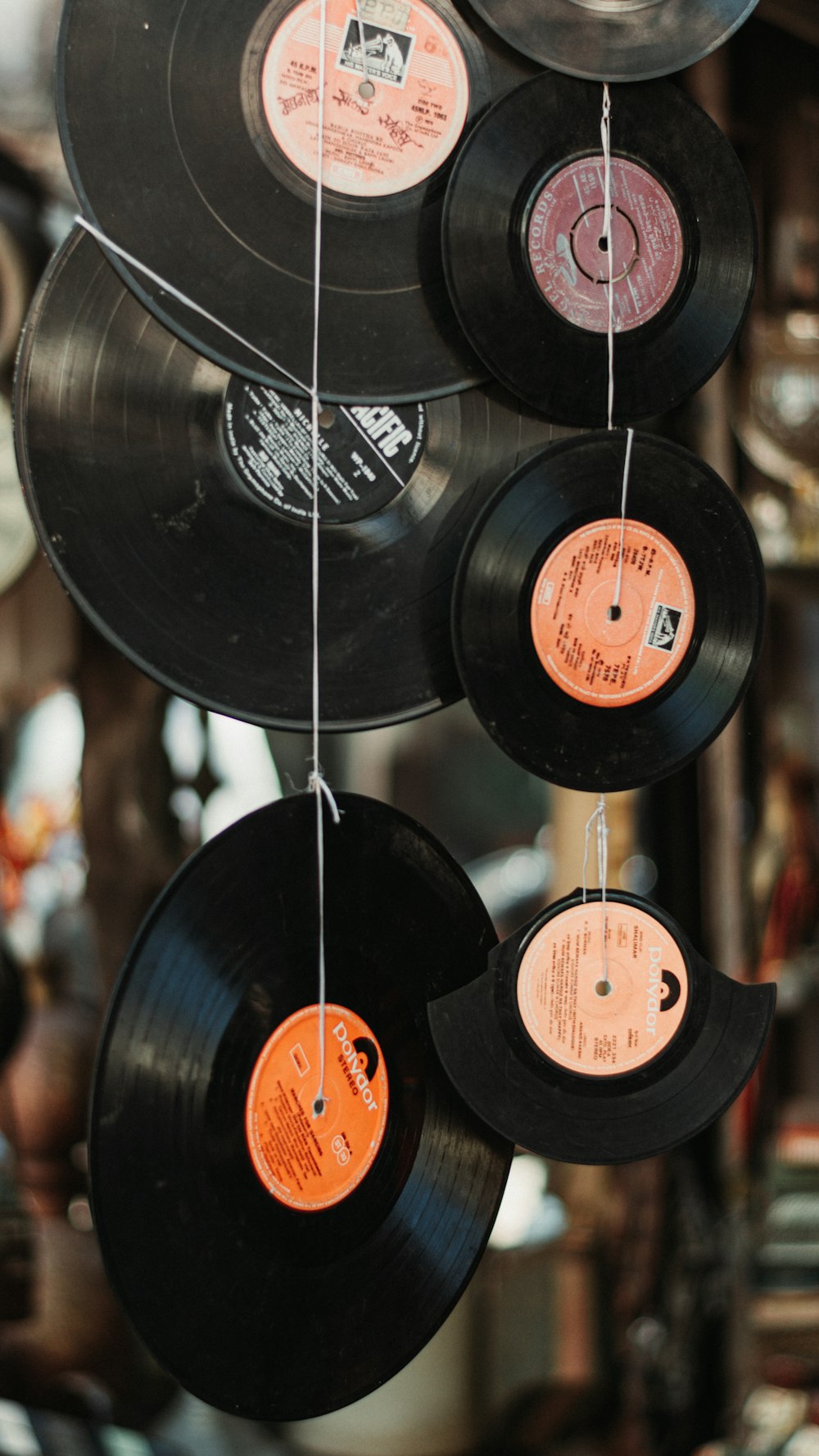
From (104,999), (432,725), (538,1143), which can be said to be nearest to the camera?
(538,1143)

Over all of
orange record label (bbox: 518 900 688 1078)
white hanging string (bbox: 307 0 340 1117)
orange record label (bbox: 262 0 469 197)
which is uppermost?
orange record label (bbox: 262 0 469 197)

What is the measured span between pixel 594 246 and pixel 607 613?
231 mm

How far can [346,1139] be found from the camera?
80 centimetres

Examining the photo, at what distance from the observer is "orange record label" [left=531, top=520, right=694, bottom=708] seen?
0.79 meters

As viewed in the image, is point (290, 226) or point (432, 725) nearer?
point (290, 226)

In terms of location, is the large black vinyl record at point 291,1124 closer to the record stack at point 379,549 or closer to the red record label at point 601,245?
the record stack at point 379,549

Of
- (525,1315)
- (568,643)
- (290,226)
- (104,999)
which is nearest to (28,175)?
(104,999)

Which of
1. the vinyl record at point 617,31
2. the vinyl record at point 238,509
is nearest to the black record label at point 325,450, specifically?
the vinyl record at point 238,509

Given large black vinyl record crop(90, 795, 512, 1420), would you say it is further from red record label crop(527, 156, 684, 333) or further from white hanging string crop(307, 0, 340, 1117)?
red record label crop(527, 156, 684, 333)

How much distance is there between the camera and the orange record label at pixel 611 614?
2.60 feet

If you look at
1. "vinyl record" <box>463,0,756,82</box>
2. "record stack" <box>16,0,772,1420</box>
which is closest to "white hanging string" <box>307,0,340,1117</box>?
"record stack" <box>16,0,772,1420</box>

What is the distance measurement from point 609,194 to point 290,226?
201mm

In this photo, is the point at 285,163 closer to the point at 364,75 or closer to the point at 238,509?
the point at 364,75

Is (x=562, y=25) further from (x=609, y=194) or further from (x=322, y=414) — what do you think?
(x=322, y=414)
